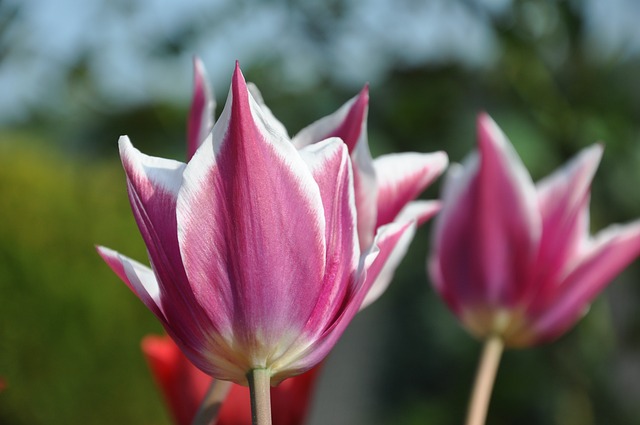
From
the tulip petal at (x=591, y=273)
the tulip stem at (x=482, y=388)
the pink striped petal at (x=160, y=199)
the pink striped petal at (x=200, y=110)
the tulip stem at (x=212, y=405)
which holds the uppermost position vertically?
the pink striped petal at (x=200, y=110)

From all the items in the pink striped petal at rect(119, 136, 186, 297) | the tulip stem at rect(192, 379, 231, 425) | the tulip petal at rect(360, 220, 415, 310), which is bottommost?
the tulip stem at rect(192, 379, 231, 425)

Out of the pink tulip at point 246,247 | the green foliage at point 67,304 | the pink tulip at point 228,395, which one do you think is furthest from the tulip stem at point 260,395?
the green foliage at point 67,304

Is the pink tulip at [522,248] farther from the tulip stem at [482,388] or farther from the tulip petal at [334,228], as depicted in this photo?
the tulip petal at [334,228]

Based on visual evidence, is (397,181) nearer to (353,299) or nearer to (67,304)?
(353,299)

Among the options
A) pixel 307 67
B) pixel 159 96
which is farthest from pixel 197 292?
pixel 159 96

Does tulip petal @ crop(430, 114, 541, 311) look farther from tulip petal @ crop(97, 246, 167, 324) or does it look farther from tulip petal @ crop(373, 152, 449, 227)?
tulip petal @ crop(97, 246, 167, 324)

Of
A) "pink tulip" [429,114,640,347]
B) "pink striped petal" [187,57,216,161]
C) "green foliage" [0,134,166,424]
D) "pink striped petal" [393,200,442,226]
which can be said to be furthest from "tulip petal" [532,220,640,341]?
"green foliage" [0,134,166,424]

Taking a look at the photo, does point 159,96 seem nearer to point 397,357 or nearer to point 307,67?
point 307,67
